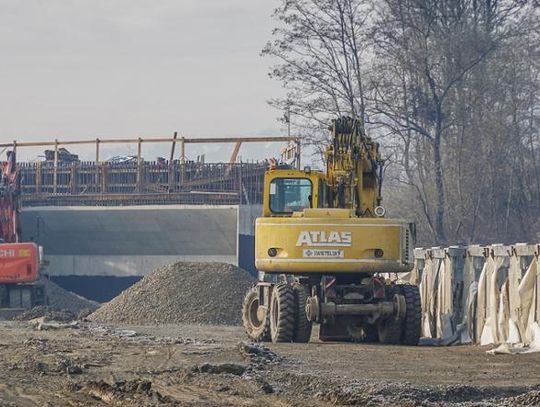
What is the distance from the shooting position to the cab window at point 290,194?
2523cm

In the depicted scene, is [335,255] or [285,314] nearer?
[285,314]

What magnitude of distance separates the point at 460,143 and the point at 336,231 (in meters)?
24.8

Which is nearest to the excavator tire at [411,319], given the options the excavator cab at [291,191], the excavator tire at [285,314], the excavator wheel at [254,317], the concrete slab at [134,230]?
the excavator tire at [285,314]

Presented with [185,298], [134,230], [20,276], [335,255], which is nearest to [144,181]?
[134,230]

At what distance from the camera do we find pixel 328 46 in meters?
46.9

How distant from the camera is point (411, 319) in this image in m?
23.8

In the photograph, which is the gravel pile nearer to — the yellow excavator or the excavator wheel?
the excavator wheel

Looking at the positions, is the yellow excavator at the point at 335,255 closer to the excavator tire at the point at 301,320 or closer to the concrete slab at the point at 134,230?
the excavator tire at the point at 301,320

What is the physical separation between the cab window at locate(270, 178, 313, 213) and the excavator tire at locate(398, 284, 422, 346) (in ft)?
8.62

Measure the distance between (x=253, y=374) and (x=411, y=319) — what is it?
708cm

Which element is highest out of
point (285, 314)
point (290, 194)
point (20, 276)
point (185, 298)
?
point (290, 194)

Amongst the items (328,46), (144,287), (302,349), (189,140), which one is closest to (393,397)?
(302,349)

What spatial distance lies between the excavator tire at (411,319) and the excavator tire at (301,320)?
1700 mm

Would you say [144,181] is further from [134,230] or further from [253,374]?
[253,374]
